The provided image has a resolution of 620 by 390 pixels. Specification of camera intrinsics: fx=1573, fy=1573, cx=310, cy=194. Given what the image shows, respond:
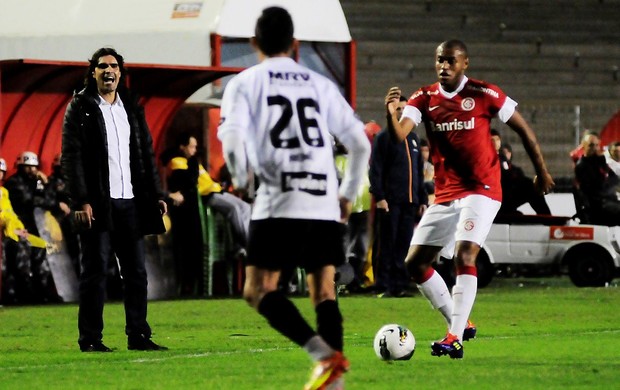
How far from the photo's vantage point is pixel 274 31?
7.36m

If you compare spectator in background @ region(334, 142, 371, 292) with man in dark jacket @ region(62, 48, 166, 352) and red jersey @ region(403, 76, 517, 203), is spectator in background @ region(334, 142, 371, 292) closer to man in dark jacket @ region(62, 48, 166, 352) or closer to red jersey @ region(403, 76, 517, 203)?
man in dark jacket @ region(62, 48, 166, 352)

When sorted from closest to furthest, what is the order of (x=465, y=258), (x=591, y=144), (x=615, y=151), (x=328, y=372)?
(x=328, y=372) < (x=465, y=258) < (x=591, y=144) < (x=615, y=151)

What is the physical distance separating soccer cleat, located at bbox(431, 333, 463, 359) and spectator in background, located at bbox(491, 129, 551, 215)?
8.94 meters

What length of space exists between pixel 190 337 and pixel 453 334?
2814 mm

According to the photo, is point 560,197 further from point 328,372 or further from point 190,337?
point 328,372

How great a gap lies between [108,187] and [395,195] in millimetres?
7092

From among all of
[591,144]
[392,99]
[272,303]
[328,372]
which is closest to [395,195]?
[591,144]

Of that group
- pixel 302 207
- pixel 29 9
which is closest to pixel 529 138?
pixel 302 207

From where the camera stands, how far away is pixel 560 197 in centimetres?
2103

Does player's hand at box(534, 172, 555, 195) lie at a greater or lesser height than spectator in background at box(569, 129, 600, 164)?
greater

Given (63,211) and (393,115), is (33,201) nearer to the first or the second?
(63,211)

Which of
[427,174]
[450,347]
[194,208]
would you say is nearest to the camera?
[450,347]

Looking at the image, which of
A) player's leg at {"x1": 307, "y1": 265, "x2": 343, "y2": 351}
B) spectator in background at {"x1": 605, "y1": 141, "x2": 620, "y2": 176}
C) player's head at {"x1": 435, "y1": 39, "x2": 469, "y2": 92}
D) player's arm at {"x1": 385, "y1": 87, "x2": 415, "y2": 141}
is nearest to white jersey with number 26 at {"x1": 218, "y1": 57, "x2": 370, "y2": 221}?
player's leg at {"x1": 307, "y1": 265, "x2": 343, "y2": 351}

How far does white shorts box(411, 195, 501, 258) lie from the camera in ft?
32.5
